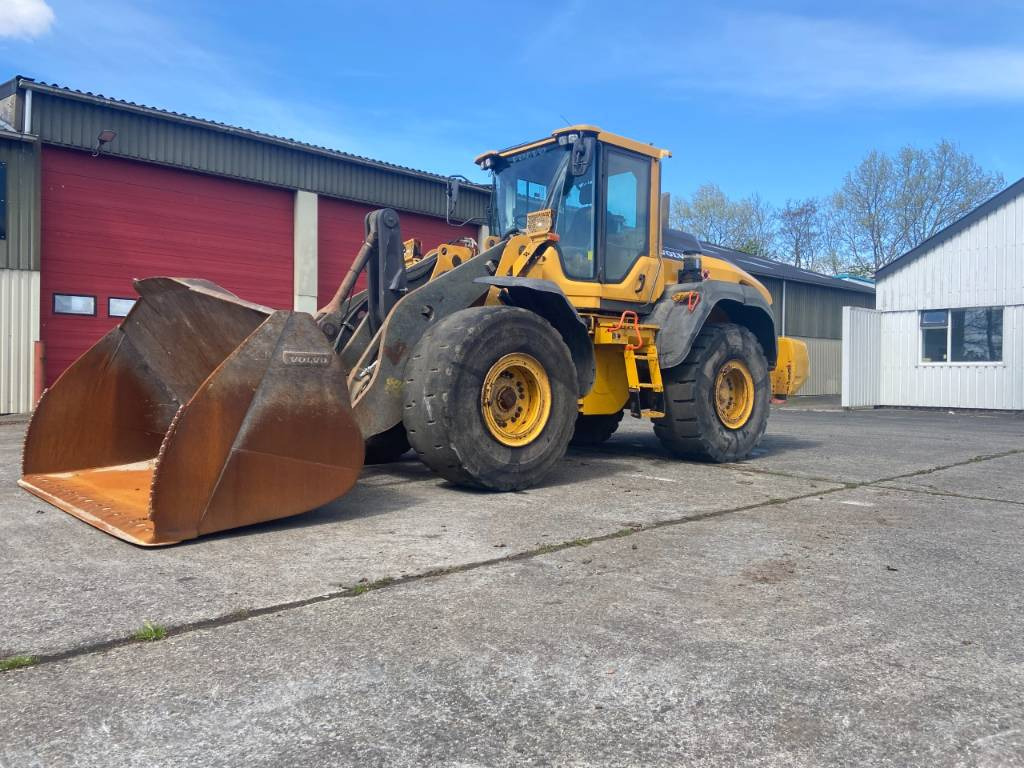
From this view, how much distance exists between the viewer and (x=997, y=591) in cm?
376

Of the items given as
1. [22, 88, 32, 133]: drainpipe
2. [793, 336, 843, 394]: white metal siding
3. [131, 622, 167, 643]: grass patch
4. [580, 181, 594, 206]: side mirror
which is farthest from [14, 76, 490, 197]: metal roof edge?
[793, 336, 843, 394]: white metal siding

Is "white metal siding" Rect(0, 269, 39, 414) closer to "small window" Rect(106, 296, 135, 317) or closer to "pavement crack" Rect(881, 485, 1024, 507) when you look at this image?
"small window" Rect(106, 296, 135, 317)

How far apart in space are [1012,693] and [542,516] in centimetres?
290

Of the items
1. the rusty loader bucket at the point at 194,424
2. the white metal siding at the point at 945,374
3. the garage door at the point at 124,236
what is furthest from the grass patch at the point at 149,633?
the white metal siding at the point at 945,374

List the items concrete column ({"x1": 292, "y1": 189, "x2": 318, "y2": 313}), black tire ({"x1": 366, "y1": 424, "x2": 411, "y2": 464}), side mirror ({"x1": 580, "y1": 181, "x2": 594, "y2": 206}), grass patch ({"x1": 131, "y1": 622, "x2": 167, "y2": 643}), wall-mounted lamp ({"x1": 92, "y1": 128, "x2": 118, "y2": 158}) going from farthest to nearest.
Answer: concrete column ({"x1": 292, "y1": 189, "x2": 318, "y2": 313}) → wall-mounted lamp ({"x1": 92, "y1": 128, "x2": 118, "y2": 158}) → side mirror ({"x1": 580, "y1": 181, "x2": 594, "y2": 206}) → black tire ({"x1": 366, "y1": 424, "x2": 411, "y2": 464}) → grass patch ({"x1": 131, "y1": 622, "x2": 167, "y2": 643})

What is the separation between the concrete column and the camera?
17500 millimetres

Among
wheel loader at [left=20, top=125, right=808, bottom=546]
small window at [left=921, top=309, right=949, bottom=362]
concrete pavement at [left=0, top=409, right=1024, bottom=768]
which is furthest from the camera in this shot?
small window at [left=921, top=309, right=949, bottom=362]

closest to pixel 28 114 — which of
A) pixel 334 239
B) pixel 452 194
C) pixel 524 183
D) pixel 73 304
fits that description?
pixel 73 304

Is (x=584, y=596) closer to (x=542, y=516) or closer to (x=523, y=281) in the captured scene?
(x=542, y=516)

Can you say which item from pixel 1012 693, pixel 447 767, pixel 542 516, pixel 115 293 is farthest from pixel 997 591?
pixel 115 293

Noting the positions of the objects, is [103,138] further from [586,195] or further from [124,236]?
[586,195]

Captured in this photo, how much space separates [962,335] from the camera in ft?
65.1

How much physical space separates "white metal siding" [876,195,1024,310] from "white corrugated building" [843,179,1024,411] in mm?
22

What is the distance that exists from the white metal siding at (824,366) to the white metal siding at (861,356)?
24.8ft
